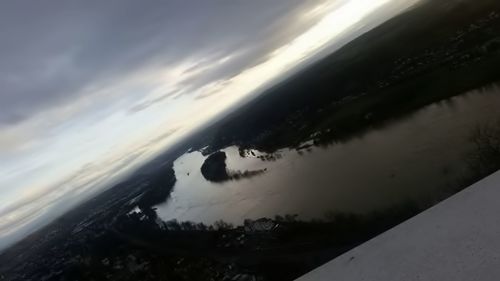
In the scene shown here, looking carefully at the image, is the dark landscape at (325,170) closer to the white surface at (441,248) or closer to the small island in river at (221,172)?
the small island in river at (221,172)

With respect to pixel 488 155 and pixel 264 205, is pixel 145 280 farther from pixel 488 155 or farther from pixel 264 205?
pixel 488 155

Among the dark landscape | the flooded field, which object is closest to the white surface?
the dark landscape

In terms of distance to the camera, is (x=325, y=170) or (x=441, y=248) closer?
(x=441, y=248)

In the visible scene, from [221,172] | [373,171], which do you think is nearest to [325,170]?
[373,171]

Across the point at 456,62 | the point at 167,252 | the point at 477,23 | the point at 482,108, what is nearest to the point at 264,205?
the point at 167,252

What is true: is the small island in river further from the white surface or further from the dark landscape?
the white surface

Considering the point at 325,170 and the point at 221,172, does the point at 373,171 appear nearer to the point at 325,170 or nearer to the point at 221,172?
the point at 325,170

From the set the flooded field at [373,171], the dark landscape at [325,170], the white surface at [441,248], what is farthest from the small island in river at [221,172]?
the white surface at [441,248]
